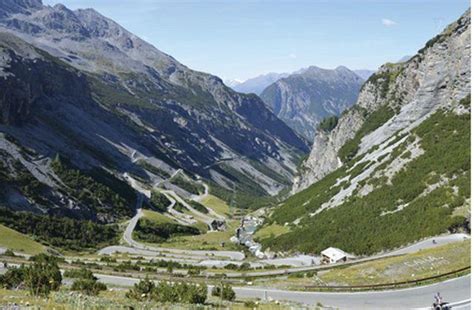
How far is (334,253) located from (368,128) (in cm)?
7432

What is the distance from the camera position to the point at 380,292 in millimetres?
33281

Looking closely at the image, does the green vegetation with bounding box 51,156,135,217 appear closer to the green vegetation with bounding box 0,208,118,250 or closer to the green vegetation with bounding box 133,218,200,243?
the green vegetation with bounding box 133,218,200,243

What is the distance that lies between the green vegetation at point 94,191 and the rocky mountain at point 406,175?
180ft

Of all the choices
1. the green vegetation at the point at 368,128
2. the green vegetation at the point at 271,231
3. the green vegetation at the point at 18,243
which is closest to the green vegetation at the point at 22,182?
the green vegetation at the point at 18,243

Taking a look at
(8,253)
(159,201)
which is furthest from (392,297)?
(159,201)

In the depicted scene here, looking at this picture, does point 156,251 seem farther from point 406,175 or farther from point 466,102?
point 466,102

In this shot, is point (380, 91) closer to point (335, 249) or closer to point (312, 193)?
point (312, 193)

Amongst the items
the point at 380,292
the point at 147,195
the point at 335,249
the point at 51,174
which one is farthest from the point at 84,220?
the point at 380,292

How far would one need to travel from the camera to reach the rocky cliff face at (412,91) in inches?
3819

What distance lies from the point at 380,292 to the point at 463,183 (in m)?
35.2

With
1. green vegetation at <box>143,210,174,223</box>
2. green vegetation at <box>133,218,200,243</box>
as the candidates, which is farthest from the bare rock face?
green vegetation at <box>143,210,174,223</box>

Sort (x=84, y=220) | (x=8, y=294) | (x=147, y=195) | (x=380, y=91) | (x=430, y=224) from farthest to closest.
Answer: (x=147, y=195) < (x=380, y=91) < (x=84, y=220) < (x=430, y=224) < (x=8, y=294)

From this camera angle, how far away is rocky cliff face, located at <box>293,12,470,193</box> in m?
97.0

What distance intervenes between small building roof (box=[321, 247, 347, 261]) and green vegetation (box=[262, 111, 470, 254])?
7.28 feet
